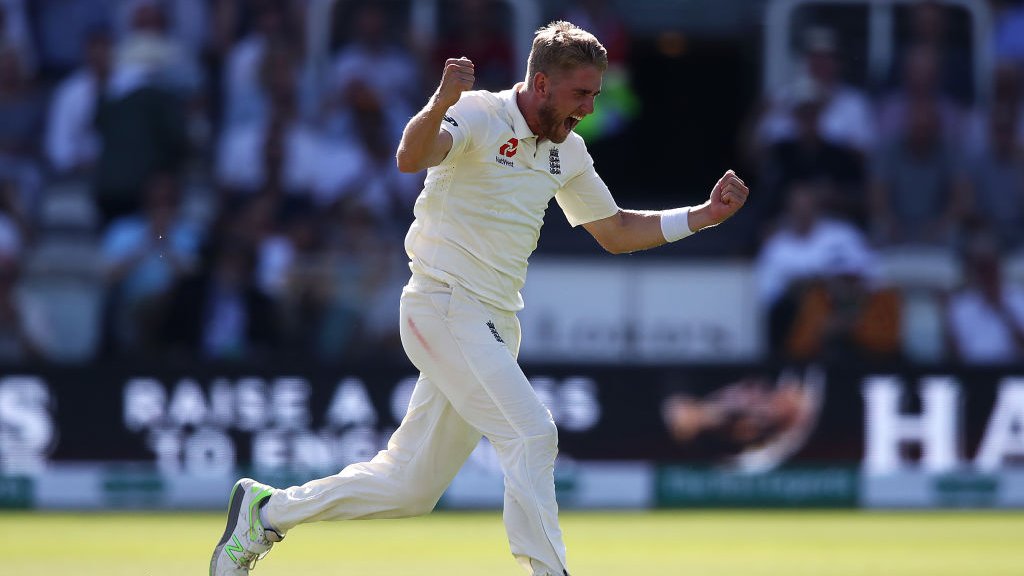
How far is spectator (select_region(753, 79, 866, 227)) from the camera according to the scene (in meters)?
10.9

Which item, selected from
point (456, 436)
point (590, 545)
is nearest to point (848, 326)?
point (590, 545)

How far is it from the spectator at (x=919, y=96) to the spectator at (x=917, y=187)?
0.13ft

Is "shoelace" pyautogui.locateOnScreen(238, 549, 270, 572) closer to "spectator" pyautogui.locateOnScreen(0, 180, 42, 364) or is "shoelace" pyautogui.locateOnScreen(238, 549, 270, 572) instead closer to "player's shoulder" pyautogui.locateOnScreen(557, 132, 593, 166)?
"player's shoulder" pyautogui.locateOnScreen(557, 132, 593, 166)

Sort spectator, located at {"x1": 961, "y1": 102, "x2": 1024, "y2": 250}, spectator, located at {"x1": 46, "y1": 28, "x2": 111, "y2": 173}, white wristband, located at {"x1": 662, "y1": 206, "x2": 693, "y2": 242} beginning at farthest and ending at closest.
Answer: spectator, located at {"x1": 46, "y1": 28, "x2": 111, "y2": 173} < spectator, located at {"x1": 961, "y1": 102, "x2": 1024, "y2": 250} < white wristband, located at {"x1": 662, "y1": 206, "x2": 693, "y2": 242}

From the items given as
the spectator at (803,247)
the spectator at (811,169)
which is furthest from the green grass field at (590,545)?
the spectator at (811,169)

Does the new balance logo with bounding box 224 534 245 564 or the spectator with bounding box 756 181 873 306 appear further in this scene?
the spectator with bounding box 756 181 873 306

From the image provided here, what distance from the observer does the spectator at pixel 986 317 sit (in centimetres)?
1051

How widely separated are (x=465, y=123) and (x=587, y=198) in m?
0.73

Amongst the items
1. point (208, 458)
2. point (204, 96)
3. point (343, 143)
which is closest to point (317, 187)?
point (343, 143)

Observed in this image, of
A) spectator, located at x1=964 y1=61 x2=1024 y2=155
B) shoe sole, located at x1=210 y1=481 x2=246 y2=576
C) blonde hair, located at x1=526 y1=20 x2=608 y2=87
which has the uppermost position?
blonde hair, located at x1=526 y1=20 x2=608 y2=87

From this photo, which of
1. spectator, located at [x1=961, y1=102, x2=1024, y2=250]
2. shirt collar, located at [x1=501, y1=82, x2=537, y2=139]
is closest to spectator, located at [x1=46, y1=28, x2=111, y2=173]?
spectator, located at [x1=961, y1=102, x2=1024, y2=250]

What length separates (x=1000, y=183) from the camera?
11.3m

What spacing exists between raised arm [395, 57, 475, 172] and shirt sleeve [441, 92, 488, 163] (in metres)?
0.09

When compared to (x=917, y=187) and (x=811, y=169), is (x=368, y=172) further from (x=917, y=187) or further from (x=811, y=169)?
(x=917, y=187)
